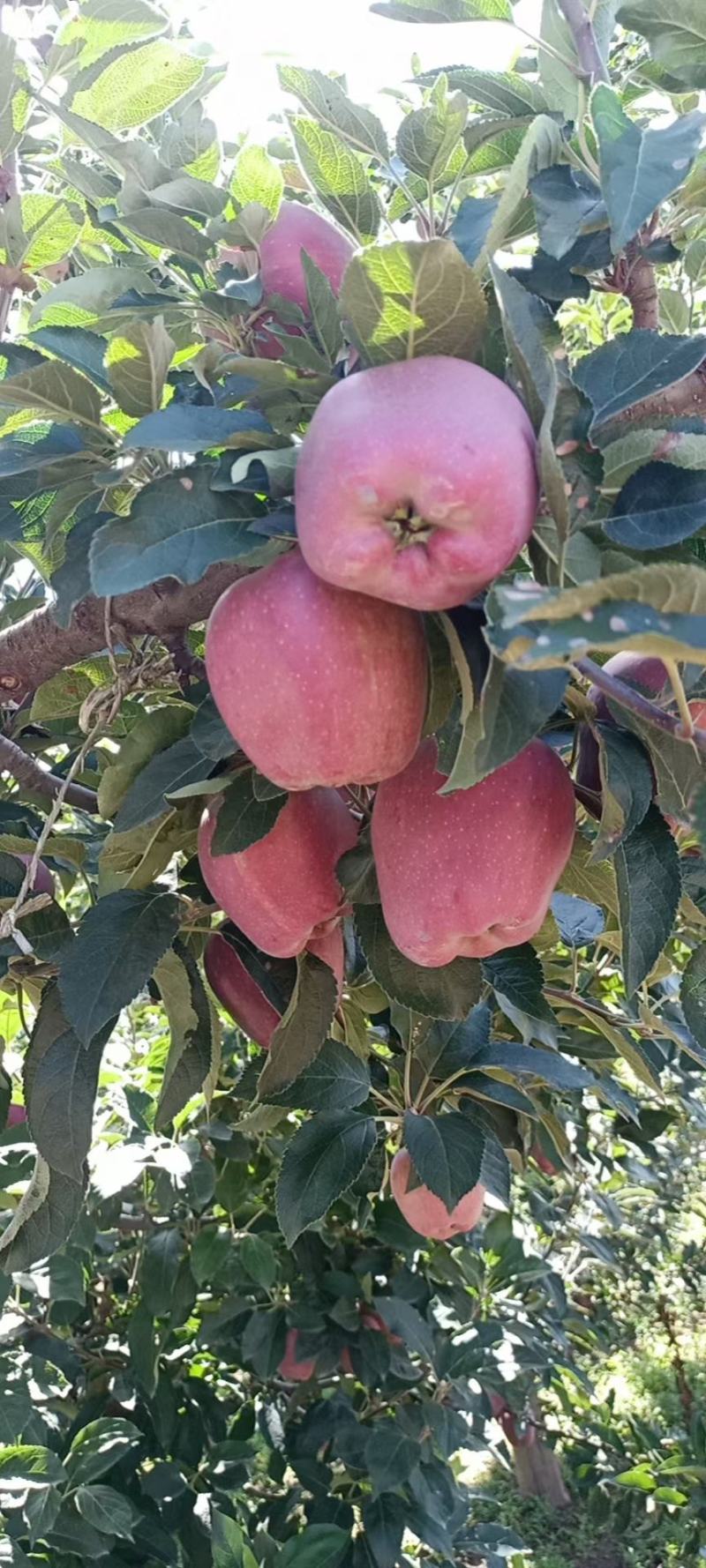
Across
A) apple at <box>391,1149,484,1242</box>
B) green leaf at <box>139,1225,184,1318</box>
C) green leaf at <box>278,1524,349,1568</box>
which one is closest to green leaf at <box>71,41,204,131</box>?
apple at <box>391,1149,484,1242</box>

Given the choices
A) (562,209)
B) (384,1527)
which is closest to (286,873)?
(562,209)

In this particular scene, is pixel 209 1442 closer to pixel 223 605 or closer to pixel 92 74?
pixel 223 605

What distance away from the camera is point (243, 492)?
578mm

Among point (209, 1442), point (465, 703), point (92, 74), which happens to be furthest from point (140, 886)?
point (209, 1442)

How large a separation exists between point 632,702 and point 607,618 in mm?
155

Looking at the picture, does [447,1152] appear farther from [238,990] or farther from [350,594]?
[350,594]

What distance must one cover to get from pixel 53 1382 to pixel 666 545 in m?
1.67

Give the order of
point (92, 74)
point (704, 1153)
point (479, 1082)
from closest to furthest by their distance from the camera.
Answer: point (92, 74) → point (479, 1082) → point (704, 1153)

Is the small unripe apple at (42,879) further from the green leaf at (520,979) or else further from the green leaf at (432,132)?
the green leaf at (432,132)

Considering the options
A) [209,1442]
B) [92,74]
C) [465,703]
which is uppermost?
[92,74]

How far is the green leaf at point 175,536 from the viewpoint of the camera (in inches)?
20.6

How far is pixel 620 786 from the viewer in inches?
24.6

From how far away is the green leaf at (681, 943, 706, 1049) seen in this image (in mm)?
809

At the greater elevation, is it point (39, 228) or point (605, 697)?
point (39, 228)
